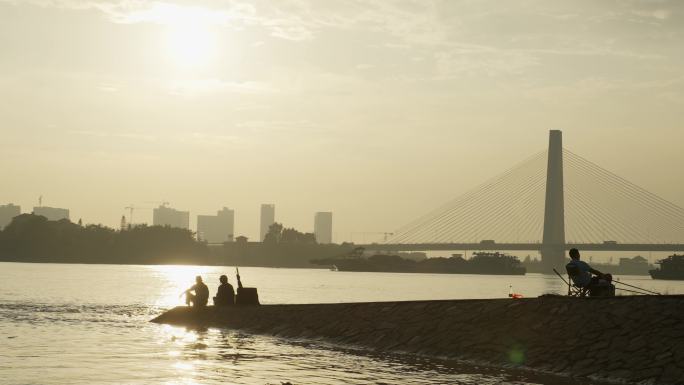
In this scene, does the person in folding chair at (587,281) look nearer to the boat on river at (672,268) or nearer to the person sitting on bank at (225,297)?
the person sitting on bank at (225,297)

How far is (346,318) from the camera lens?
30859 millimetres

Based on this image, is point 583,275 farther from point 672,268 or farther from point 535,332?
point 672,268

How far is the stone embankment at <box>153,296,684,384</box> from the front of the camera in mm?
20531

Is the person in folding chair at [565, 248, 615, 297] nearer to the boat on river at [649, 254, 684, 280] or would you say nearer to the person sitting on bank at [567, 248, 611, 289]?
the person sitting on bank at [567, 248, 611, 289]

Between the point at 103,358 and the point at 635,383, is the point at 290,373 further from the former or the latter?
the point at 635,383

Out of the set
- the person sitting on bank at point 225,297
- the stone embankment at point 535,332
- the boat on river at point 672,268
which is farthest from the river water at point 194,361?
the boat on river at point 672,268

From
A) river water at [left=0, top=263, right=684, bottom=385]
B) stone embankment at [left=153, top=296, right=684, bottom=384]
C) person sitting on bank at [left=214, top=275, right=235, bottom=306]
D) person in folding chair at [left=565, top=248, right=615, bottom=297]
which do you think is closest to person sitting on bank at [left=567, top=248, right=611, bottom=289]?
person in folding chair at [left=565, top=248, right=615, bottom=297]

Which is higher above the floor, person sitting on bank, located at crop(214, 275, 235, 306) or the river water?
person sitting on bank, located at crop(214, 275, 235, 306)

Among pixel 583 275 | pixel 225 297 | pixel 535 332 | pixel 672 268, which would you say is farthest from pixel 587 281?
pixel 672 268

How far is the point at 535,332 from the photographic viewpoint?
2352 cm

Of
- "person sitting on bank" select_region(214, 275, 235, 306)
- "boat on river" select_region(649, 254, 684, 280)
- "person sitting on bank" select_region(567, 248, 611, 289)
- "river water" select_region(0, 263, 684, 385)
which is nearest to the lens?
"river water" select_region(0, 263, 684, 385)

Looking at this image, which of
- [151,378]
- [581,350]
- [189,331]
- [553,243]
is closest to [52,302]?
[189,331]

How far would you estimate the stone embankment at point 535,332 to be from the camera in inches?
808

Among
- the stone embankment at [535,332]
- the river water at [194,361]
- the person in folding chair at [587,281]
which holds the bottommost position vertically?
the river water at [194,361]
